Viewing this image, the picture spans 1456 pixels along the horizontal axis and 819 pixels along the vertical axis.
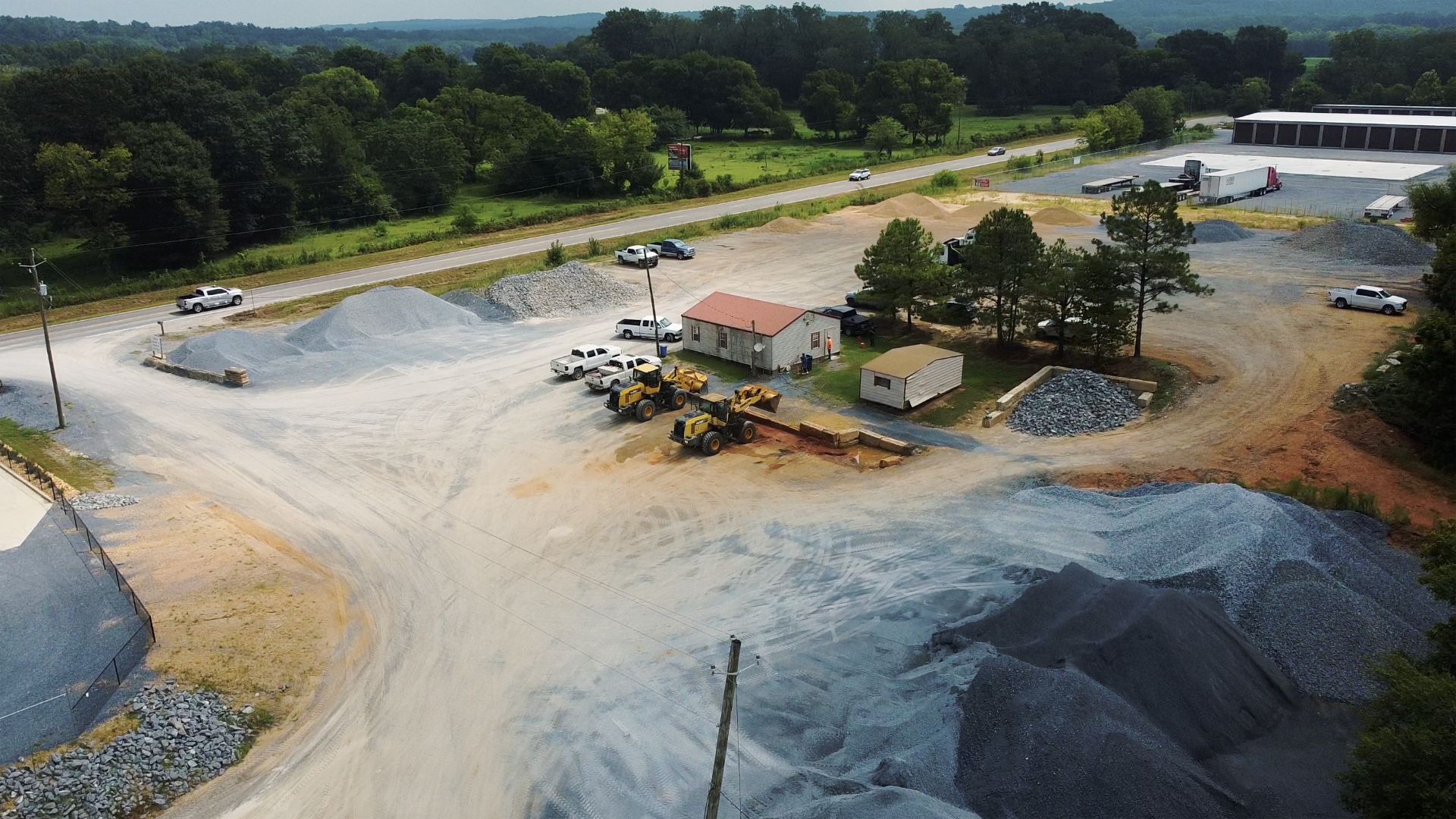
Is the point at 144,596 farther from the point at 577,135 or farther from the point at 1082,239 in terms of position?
the point at 577,135

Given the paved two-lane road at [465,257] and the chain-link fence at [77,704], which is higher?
the paved two-lane road at [465,257]

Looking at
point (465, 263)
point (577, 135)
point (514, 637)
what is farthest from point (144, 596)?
point (577, 135)

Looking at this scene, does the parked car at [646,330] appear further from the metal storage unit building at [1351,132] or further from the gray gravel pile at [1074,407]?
the metal storage unit building at [1351,132]

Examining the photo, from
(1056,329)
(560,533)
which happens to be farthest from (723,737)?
(1056,329)

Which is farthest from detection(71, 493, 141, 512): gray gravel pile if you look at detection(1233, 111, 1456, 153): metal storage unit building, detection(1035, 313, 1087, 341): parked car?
detection(1233, 111, 1456, 153): metal storage unit building

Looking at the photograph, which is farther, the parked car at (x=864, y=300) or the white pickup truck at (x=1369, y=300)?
the parked car at (x=864, y=300)

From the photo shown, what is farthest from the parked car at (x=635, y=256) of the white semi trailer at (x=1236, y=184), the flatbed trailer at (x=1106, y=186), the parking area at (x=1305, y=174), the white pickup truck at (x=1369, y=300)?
the white semi trailer at (x=1236, y=184)
